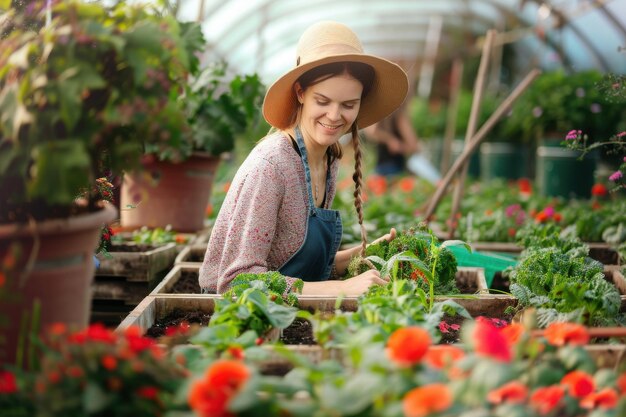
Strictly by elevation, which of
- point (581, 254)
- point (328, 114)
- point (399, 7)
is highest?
point (399, 7)

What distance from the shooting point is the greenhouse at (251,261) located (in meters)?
1.39

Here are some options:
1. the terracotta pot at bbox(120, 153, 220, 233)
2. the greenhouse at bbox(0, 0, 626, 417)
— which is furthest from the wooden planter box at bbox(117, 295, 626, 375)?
the terracotta pot at bbox(120, 153, 220, 233)

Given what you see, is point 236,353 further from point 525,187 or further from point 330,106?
point 525,187

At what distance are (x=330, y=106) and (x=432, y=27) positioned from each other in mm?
16644

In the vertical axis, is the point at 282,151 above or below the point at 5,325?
above

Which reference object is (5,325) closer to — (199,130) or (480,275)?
(480,275)

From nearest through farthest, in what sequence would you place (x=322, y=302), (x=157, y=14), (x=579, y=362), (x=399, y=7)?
(x=579, y=362) → (x=157, y=14) → (x=322, y=302) → (x=399, y=7)

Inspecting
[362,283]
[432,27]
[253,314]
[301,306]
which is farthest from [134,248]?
[432,27]

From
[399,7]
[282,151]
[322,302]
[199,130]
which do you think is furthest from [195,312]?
[399,7]

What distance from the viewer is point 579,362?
1.68 meters

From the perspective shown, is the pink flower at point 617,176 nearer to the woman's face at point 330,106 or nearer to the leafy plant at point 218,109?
the woman's face at point 330,106

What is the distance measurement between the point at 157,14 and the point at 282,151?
3.34 feet

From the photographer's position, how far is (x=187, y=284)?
3314 millimetres

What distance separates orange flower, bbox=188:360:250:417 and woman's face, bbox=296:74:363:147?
156 cm
